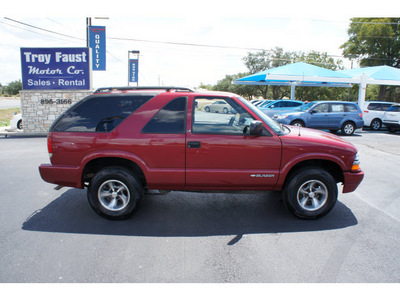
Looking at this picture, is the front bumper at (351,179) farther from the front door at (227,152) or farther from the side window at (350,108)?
the side window at (350,108)

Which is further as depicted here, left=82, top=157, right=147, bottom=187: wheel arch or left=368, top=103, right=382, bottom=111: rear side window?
left=368, top=103, right=382, bottom=111: rear side window

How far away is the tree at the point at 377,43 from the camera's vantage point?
115 ft

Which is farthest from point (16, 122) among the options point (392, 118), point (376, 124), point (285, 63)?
point (285, 63)

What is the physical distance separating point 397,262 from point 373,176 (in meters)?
4.18

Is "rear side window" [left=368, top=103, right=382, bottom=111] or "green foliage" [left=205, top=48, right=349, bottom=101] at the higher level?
"green foliage" [left=205, top=48, right=349, bottom=101]

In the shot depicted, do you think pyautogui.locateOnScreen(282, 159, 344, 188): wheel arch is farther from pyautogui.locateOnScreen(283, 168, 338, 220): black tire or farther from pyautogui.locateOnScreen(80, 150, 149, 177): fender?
pyautogui.locateOnScreen(80, 150, 149, 177): fender

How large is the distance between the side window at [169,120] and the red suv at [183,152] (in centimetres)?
1

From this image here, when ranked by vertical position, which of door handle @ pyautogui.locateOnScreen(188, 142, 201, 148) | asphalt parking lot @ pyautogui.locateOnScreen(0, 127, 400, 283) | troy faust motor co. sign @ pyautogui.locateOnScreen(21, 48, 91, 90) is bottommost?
asphalt parking lot @ pyautogui.locateOnScreen(0, 127, 400, 283)

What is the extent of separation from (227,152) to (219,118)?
522 millimetres

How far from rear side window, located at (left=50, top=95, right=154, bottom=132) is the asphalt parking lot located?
1.33m

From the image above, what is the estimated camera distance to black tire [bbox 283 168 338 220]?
14.4 ft

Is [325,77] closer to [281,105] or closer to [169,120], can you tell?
[281,105]

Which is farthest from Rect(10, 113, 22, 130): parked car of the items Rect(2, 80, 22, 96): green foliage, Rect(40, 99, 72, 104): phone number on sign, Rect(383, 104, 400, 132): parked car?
Rect(2, 80, 22, 96): green foliage

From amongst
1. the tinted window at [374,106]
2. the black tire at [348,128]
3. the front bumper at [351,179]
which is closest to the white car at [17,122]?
the front bumper at [351,179]
